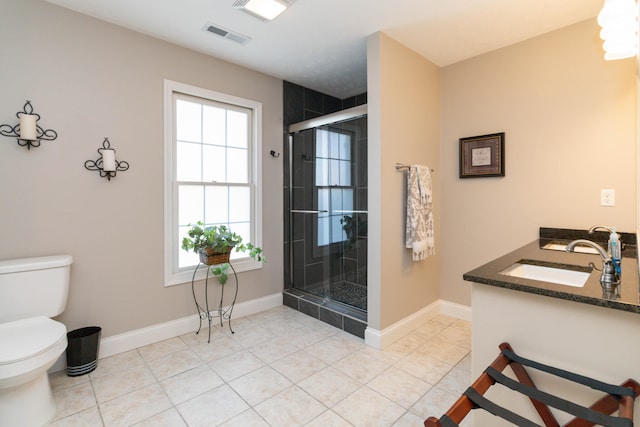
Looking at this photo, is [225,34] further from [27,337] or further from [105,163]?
[27,337]

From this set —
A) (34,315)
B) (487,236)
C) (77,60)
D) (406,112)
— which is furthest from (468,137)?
(34,315)

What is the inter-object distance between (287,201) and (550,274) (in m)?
2.49

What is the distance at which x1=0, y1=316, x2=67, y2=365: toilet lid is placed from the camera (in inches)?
58.6

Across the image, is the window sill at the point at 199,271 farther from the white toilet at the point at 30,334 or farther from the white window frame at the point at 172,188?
the white toilet at the point at 30,334

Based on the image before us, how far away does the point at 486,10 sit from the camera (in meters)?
2.16

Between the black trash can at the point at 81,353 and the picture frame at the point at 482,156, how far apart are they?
3305mm

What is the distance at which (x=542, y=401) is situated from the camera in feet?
3.28

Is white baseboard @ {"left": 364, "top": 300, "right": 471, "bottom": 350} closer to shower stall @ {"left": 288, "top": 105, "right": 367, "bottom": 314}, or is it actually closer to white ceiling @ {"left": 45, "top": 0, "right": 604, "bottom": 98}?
shower stall @ {"left": 288, "top": 105, "right": 367, "bottom": 314}

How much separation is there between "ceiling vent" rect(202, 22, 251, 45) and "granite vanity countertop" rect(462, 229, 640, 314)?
2406 mm

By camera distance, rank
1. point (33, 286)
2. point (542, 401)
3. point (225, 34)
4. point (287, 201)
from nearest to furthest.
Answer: point (542, 401), point (33, 286), point (225, 34), point (287, 201)

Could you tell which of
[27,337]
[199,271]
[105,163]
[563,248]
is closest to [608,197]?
[563,248]

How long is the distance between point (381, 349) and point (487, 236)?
1425 millimetres

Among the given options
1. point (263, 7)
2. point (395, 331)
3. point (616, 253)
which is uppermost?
point (263, 7)

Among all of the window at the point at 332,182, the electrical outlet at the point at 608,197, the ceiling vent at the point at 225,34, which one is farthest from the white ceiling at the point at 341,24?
the electrical outlet at the point at 608,197
